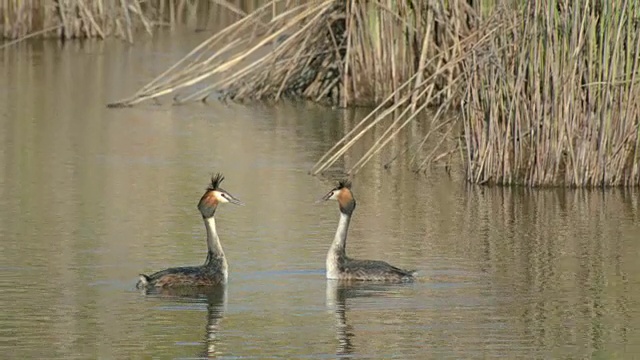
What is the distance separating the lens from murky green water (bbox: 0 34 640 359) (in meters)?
9.12

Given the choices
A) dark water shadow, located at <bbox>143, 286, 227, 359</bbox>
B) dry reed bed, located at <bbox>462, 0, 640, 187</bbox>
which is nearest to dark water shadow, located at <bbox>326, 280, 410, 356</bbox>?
dark water shadow, located at <bbox>143, 286, 227, 359</bbox>

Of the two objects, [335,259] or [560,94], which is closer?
[335,259]

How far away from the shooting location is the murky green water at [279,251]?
9.12 m

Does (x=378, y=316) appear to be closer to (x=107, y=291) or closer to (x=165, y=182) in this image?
(x=107, y=291)

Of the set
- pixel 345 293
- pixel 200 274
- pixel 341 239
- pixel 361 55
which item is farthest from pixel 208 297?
pixel 361 55

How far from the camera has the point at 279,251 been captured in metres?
11.8

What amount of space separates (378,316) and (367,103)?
34.0ft

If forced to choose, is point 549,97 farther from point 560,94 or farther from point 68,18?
point 68,18

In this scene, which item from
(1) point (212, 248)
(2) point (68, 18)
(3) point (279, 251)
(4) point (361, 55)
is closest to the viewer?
(1) point (212, 248)

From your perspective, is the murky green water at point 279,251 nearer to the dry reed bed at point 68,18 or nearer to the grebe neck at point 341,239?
the grebe neck at point 341,239

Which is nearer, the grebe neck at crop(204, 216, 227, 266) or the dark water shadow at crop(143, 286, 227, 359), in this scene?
the dark water shadow at crop(143, 286, 227, 359)

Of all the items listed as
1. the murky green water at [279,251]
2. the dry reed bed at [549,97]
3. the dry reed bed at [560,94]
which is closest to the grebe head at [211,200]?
the murky green water at [279,251]

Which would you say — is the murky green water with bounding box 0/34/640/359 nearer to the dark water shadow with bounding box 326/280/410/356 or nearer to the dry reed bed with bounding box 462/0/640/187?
the dark water shadow with bounding box 326/280/410/356

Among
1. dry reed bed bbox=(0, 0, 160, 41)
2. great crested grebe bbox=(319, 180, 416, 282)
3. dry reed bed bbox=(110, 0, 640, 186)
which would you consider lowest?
great crested grebe bbox=(319, 180, 416, 282)
